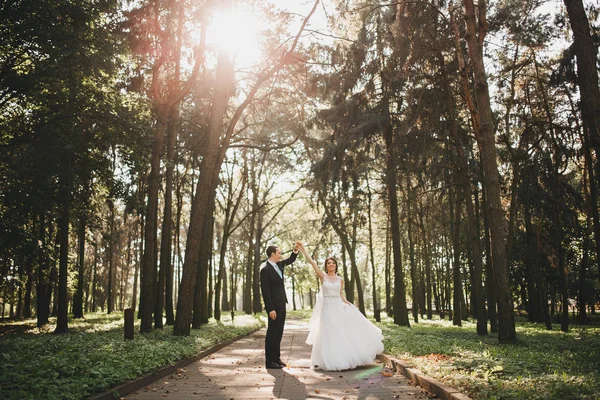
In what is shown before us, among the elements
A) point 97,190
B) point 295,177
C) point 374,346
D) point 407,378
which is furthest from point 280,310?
point 295,177

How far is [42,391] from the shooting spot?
17.4 feet

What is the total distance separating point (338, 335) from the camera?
9195 millimetres

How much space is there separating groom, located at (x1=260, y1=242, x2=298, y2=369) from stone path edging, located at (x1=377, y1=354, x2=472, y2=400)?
228 centimetres

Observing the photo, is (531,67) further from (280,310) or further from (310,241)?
(310,241)

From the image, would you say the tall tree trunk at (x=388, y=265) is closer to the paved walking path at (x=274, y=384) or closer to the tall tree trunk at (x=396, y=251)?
the tall tree trunk at (x=396, y=251)

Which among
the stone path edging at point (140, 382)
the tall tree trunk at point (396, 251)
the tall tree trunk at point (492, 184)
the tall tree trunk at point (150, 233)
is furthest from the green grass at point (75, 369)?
the tall tree trunk at point (396, 251)

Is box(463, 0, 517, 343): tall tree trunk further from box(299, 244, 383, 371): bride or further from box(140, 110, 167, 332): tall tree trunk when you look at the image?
box(140, 110, 167, 332): tall tree trunk

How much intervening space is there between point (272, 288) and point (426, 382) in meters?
3.86

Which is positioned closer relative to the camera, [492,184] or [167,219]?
[492,184]

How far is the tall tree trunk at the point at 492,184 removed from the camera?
1188 centimetres

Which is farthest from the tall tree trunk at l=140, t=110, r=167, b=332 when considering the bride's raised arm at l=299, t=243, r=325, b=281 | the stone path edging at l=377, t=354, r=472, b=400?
the stone path edging at l=377, t=354, r=472, b=400

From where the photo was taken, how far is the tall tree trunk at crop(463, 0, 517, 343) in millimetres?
11875

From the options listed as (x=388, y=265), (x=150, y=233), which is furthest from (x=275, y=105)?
(x=388, y=265)

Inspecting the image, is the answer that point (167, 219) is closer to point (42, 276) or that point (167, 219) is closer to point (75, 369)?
point (42, 276)
